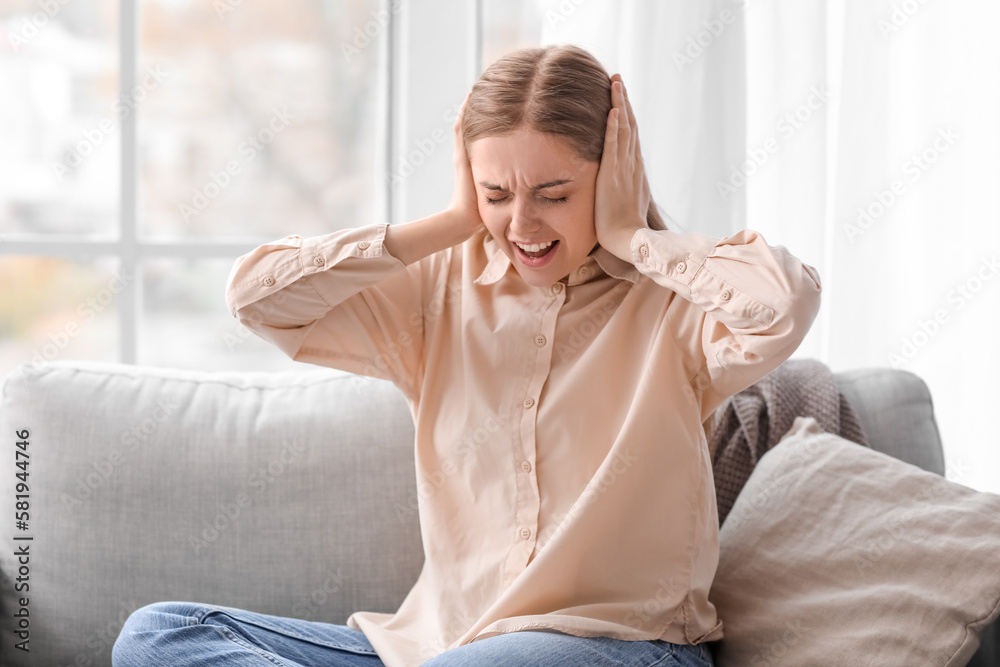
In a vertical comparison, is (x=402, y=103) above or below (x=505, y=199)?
above

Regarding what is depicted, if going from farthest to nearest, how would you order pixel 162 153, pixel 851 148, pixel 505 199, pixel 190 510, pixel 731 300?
pixel 162 153, pixel 851 148, pixel 190 510, pixel 505 199, pixel 731 300

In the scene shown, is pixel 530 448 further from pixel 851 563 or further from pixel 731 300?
pixel 851 563

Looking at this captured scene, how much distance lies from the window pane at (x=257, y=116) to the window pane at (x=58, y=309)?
19 centimetres

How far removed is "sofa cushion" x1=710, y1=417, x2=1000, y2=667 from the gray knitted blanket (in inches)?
2.7

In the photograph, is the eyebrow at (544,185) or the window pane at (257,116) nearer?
the eyebrow at (544,185)

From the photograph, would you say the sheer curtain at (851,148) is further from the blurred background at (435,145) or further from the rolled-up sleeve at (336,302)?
the rolled-up sleeve at (336,302)

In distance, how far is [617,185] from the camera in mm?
1229

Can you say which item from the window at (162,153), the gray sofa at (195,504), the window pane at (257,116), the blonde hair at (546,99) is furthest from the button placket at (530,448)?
the window pane at (257,116)

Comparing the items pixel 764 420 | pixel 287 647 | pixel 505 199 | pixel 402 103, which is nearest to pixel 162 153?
pixel 402 103

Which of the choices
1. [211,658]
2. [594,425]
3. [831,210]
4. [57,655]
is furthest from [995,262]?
[57,655]

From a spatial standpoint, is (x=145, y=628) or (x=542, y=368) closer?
(x=145, y=628)

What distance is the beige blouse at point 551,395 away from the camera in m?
1.15

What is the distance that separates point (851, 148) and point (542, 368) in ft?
3.93

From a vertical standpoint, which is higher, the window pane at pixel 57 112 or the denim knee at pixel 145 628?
the window pane at pixel 57 112
